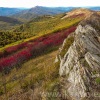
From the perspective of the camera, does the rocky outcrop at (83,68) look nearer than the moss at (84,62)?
Result: Yes

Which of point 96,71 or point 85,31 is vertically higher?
point 85,31

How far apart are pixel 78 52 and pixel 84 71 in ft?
13.7

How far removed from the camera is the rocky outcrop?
92.9 feet

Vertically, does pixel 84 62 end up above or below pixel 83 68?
above

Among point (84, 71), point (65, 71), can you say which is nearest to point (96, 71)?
point (84, 71)

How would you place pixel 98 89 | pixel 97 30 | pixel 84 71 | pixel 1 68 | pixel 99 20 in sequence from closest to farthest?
pixel 98 89, pixel 84 71, pixel 97 30, pixel 99 20, pixel 1 68

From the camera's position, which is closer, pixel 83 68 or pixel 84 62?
pixel 83 68

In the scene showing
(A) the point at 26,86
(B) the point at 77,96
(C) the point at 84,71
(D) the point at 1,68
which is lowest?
(D) the point at 1,68

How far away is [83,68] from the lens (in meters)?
30.0

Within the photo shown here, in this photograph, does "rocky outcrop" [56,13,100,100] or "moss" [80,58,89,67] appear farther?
"moss" [80,58,89,67]

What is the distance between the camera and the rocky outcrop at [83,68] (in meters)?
28.3

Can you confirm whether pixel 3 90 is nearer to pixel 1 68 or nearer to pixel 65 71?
pixel 65 71

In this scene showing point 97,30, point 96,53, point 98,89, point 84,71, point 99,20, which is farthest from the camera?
point 99,20

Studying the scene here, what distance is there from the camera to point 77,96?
28812 mm
